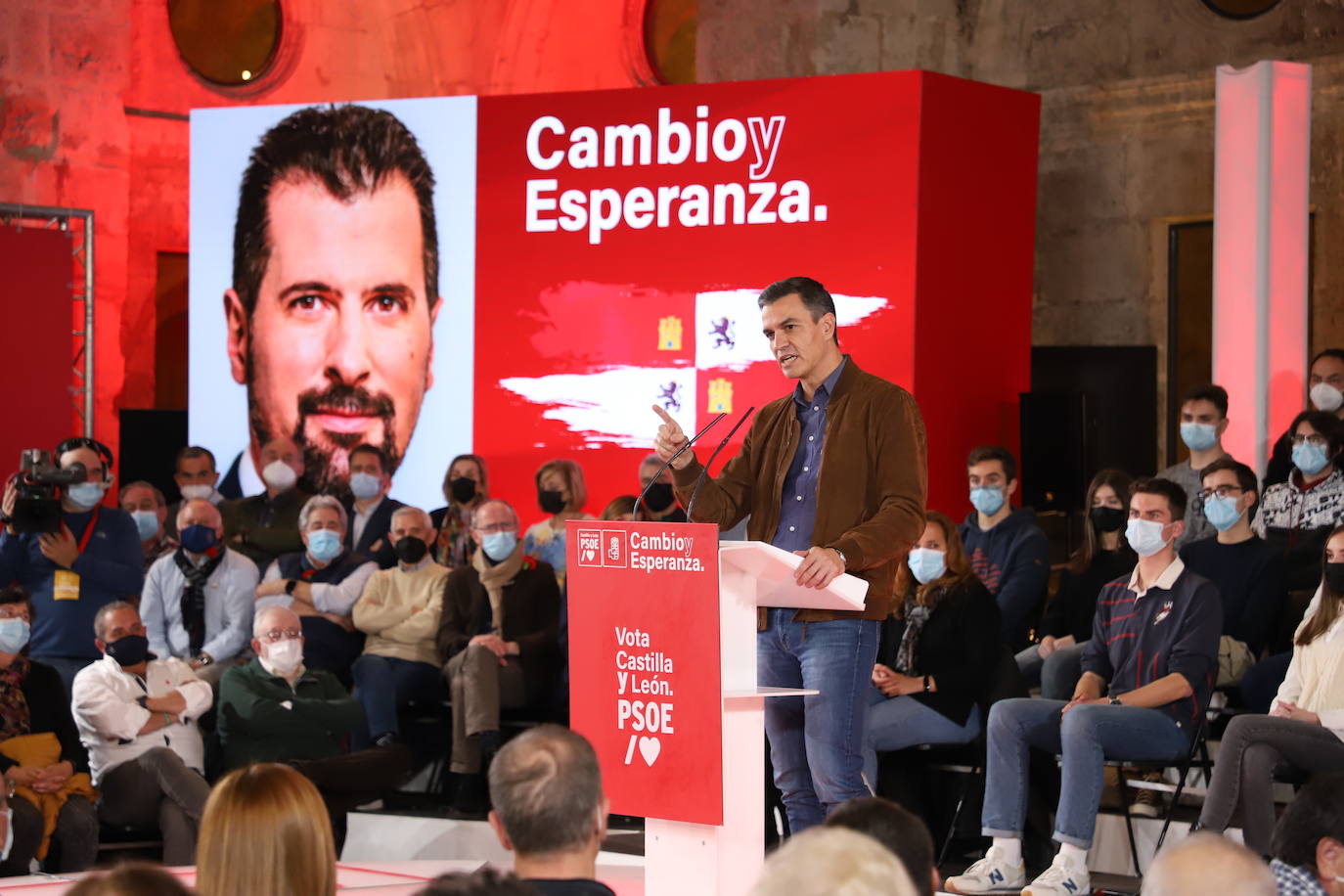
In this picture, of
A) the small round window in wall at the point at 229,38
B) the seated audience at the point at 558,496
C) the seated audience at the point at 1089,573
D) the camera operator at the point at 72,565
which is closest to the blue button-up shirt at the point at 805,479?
the seated audience at the point at 1089,573

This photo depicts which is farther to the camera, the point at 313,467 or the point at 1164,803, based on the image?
the point at 313,467

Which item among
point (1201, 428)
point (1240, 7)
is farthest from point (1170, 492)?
point (1240, 7)

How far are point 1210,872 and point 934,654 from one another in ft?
12.8

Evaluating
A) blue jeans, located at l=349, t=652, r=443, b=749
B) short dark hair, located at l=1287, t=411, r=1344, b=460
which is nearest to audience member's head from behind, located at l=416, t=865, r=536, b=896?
blue jeans, located at l=349, t=652, r=443, b=749

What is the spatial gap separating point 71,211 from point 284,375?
6.30 feet

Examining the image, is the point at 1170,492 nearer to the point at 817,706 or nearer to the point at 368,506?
the point at 817,706

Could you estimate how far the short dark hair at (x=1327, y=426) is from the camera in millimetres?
6438

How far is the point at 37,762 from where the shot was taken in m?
5.78

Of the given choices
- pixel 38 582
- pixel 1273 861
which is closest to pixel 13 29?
pixel 38 582

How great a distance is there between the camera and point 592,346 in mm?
9141

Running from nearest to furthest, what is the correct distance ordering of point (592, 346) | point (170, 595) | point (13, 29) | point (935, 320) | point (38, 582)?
1. point (38, 582)
2. point (170, 595)
3. point (935, 320)
4. point (592, 346)
5. point (13, 29)

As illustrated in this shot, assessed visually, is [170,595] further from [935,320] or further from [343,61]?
[343,61]

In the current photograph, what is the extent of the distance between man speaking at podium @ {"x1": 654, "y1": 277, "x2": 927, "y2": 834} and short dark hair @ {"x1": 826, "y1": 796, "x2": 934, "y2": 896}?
116 centimetres

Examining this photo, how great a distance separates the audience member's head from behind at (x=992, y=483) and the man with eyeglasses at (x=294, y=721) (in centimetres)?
250
